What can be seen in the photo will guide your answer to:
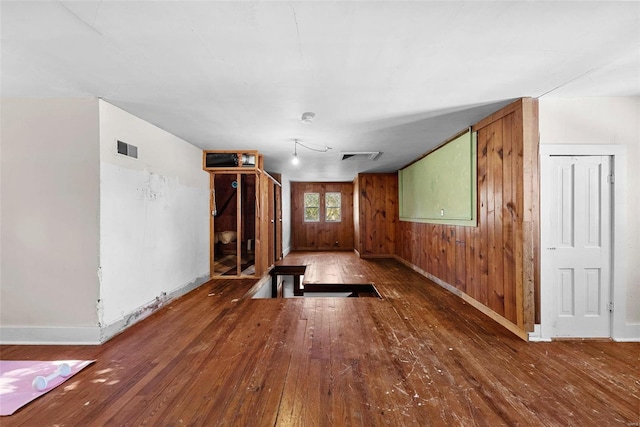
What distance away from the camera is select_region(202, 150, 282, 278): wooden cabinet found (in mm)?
4867

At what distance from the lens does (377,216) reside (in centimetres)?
766

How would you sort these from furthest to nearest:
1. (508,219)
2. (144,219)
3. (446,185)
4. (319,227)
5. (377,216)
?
(319,227)
(377,216)
(446,185)
(144,219)
(508,219)

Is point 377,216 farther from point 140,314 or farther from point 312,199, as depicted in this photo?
point 140,314

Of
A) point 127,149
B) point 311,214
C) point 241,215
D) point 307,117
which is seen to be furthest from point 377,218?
point 127,149

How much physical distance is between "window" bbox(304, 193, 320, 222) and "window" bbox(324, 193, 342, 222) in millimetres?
284

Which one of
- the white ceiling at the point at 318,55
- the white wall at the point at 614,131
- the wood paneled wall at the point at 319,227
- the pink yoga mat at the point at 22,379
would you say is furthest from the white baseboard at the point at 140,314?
the wood paneled wall at the point at 319,227

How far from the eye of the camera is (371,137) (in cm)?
403

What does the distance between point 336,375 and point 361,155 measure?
4024 mm

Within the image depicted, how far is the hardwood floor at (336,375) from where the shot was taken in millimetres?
1639

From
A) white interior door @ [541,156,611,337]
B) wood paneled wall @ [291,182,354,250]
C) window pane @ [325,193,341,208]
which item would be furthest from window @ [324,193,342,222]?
white interior door @ [541,156,611,337]

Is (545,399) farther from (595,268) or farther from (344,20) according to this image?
(344,20)

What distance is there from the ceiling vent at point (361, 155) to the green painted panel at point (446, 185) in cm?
99

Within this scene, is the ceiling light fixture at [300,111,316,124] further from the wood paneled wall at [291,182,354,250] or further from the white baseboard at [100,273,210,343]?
the wood paneled wall at [291,182,354,250]

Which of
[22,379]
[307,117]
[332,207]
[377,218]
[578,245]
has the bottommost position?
[22,379]
